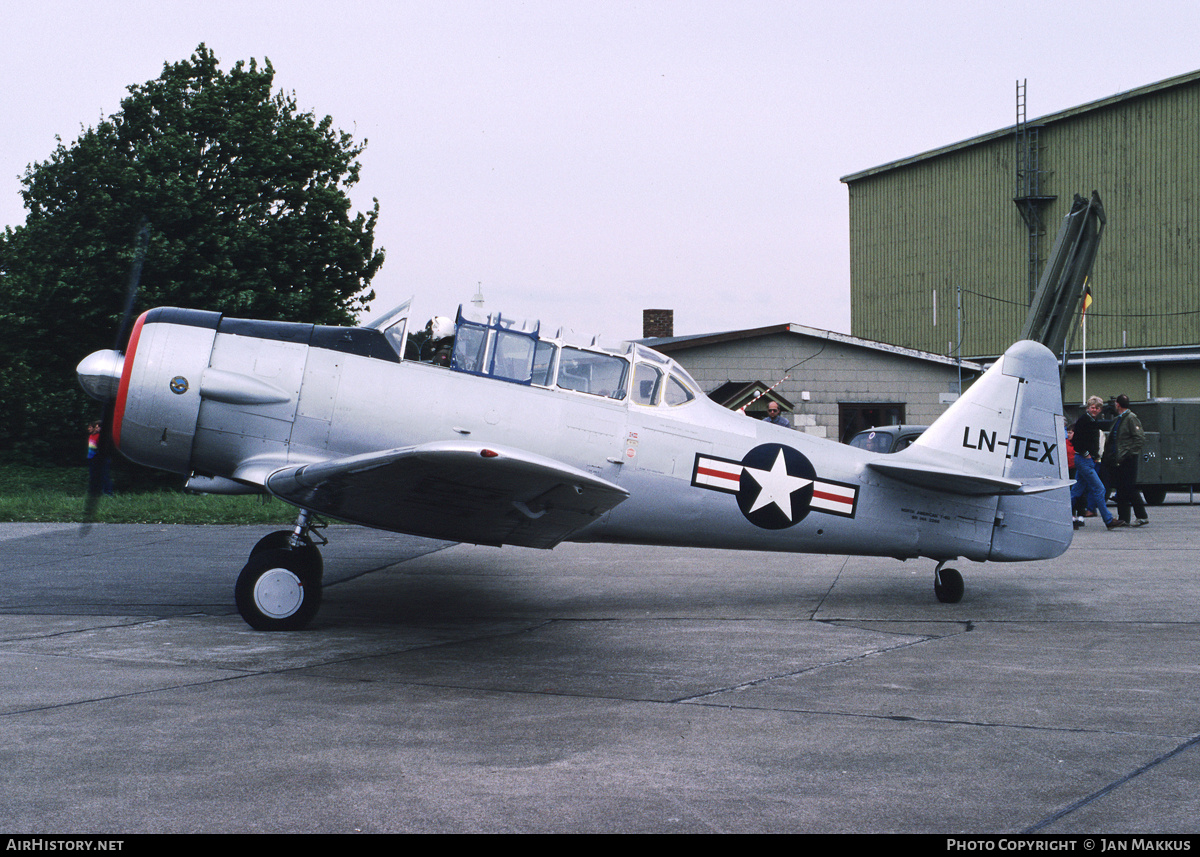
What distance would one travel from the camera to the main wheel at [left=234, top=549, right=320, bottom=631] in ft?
23.0

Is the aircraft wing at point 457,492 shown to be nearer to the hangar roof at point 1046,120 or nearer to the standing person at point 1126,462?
the standing person at point 1126,462

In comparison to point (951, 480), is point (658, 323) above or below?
above

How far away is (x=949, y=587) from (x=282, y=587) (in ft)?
18.0

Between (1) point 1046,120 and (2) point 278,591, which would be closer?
(2) point 278,591

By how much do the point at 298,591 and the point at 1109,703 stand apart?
17.0ft

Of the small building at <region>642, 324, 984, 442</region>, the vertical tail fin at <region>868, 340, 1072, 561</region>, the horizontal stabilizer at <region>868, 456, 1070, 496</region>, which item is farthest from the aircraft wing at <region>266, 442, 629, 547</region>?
the small building at <region>642, 324, 984, 442</region>

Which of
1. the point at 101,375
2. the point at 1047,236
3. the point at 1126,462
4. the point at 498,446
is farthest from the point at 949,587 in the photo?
the point at 1047,236

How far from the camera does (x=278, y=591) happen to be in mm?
7051

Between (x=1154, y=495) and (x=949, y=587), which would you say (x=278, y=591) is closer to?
(x=949, y=587)

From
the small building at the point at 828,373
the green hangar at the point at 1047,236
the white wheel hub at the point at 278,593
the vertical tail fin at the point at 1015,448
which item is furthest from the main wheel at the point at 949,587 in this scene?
the green hangar at the point at 1047,236

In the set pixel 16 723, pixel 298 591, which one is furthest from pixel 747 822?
pixel 298 591

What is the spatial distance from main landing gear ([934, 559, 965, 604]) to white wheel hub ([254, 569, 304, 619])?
17.3 ft

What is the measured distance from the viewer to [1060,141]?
36250 mm

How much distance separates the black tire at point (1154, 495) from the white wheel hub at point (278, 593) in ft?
62.7
